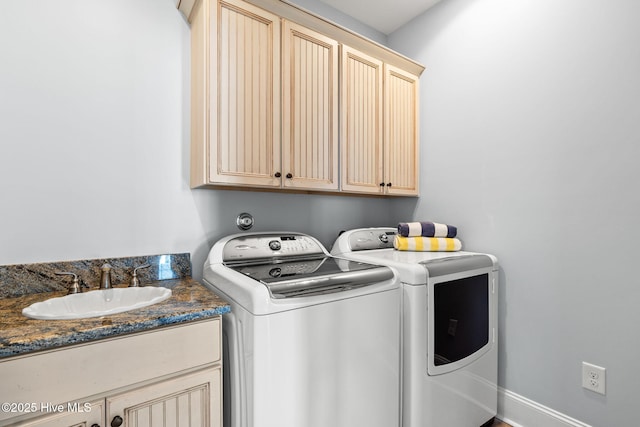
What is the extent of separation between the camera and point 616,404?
140 centimetres

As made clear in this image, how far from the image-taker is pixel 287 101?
5.34 feet

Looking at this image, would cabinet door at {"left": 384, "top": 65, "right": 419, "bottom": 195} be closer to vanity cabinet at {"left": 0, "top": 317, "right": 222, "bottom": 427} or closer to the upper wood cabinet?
the upper wood cabinet

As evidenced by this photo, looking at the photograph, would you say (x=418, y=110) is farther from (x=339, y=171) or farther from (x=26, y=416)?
(x=26, y=416)

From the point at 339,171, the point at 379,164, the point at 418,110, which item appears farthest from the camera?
the point at 418,110

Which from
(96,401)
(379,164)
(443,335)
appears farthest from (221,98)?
(443,335)

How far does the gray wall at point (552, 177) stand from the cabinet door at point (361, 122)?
1.62 ft

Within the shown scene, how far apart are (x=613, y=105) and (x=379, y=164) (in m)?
1.17

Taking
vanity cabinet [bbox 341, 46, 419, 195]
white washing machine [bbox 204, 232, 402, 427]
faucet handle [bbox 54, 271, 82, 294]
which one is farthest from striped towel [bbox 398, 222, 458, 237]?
faucet handle [bbox 54, 271, 82, 294]

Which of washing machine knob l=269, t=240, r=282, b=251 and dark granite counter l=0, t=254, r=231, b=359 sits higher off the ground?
washing machine knob l=269, t=240, r=282, b=251

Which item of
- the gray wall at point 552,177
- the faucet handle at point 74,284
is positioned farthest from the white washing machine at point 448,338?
the faucet handle at point 74,284

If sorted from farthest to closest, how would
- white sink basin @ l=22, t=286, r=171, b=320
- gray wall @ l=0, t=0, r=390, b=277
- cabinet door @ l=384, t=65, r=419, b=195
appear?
cabinet door @ l=384, t=65, r=419, b=195, gray wall @ l=0, t=0, r=390, b=277, white sink basin @ l=22, t=286, r=171, b=320

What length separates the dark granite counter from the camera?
0.82m

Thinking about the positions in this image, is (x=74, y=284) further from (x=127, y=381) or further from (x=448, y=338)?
(x=448, y=338)

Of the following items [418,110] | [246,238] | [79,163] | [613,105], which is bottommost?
[246,238]
